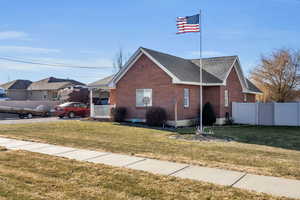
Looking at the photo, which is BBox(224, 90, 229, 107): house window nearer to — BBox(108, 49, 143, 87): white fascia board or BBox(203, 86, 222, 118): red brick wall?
BBox(203, 86, 222, 118): red brick wall

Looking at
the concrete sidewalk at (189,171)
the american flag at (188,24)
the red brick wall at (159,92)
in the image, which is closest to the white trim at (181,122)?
the red brick wall at (159,92)

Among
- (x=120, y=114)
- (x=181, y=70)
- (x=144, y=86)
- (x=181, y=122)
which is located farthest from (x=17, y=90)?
(x=181, y=122)

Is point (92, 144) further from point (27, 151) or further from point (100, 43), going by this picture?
point (100, 43)

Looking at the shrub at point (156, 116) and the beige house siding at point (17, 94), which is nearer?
the shrub at point (156, 116)

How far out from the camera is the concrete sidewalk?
5.10 metres

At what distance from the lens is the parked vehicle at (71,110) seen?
25500 mm

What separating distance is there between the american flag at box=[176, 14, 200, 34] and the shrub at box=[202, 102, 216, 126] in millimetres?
7875

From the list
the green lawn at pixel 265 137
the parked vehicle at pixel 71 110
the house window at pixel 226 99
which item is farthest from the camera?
the parked vehicle at pixel 71 110

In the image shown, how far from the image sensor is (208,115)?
19875 millimetres

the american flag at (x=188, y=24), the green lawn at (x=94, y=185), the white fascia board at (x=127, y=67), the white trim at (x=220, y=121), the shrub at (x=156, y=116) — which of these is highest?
the american flag at (x=188, y=24)

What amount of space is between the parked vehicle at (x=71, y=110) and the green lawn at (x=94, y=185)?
761 inches

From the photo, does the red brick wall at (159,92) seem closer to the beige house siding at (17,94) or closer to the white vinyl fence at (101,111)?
the white vinyl fence at (101,111)

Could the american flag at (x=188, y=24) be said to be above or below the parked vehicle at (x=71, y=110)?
above

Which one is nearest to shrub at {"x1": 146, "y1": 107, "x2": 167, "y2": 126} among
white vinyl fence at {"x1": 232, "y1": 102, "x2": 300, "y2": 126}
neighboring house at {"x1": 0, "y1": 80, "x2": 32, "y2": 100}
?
white vinyl fence at {"x1": 232, "y1": 102, "x2": 300, "y2": 126}
